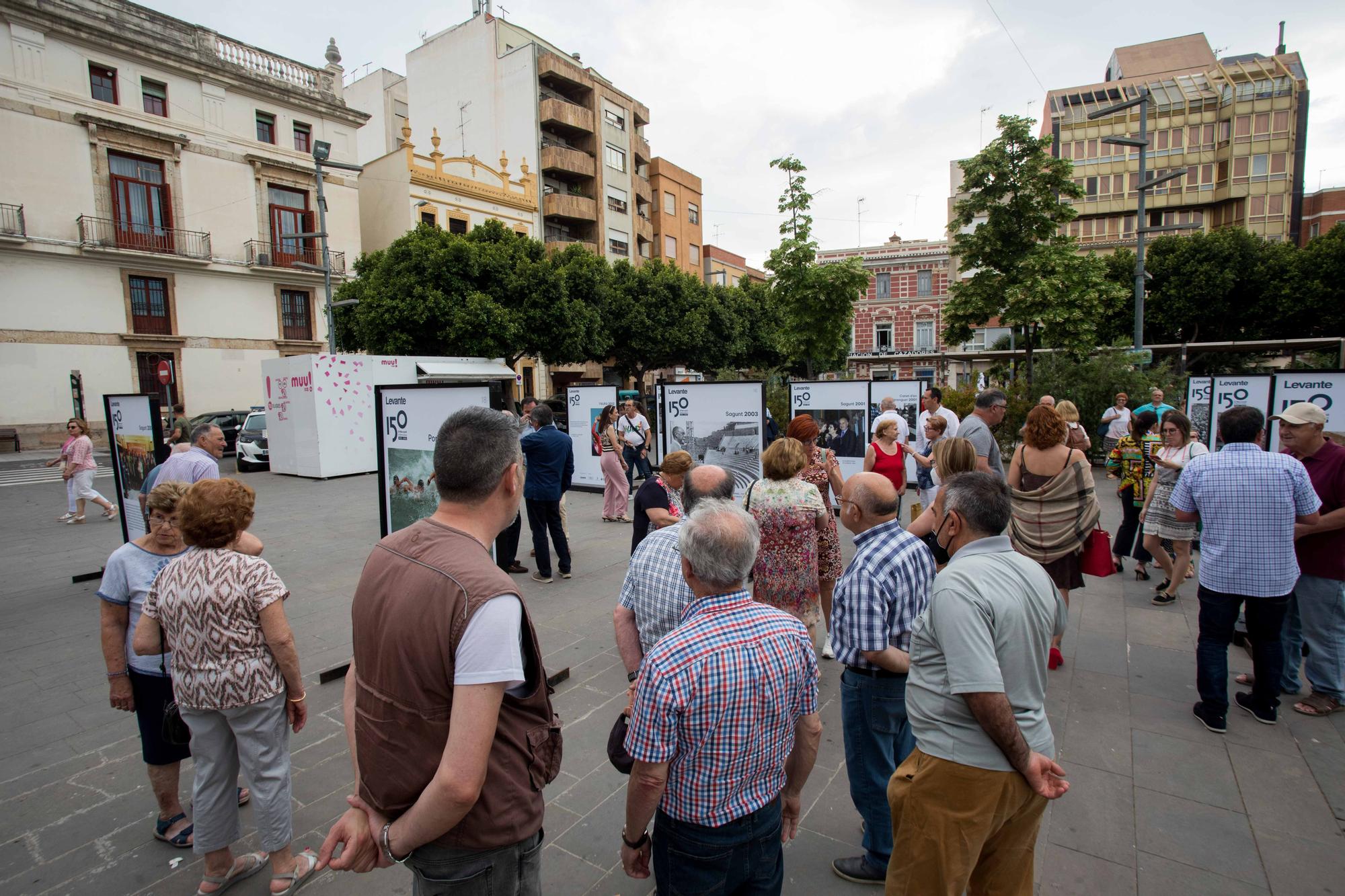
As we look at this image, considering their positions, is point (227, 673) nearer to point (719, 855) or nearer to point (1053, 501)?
point (719, 855)

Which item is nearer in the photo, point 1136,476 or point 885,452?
point 885,452

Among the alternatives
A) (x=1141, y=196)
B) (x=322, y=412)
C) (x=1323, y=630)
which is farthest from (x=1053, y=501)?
(x=322, y=412)

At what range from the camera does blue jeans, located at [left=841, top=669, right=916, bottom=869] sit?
104 inches

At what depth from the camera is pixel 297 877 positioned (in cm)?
279

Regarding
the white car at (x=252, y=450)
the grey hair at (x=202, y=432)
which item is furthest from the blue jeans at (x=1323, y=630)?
the white car at (x=252, y=450)

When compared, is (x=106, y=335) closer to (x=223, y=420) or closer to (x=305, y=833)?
(x=223, y=420)

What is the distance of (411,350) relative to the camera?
79.6 feet

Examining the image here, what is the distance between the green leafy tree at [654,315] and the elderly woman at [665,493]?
26.2 meters

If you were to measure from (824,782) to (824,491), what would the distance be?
2.76 meters

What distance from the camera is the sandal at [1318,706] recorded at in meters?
3.98

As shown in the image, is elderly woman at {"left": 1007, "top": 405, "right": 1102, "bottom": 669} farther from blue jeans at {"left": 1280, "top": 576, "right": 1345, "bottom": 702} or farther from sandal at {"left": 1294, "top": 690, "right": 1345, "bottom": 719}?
sandal at {"left": 1294, "top": 690, "right": 1345, "bottom": 719}

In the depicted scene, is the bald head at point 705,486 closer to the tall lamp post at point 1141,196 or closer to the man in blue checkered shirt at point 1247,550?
the man in blue checkered shirt at point 1247,550

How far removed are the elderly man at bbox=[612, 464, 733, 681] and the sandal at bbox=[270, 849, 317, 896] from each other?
60.5 inches

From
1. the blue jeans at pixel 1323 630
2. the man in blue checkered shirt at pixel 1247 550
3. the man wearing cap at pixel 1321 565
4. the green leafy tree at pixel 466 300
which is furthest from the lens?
the green leafy tree at pixel 466 300
